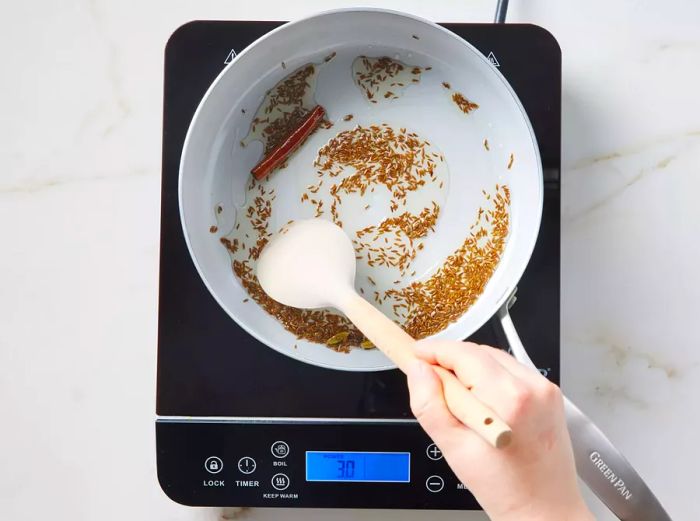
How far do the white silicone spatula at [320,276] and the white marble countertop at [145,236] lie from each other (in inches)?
6.2

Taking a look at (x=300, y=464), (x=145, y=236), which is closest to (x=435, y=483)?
(x=300, y=464)

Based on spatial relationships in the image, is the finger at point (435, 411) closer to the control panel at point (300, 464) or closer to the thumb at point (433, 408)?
the thumb at point (433, 408)

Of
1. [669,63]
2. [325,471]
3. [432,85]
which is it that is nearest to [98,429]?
[325,471]

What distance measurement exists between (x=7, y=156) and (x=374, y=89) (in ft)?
1.36

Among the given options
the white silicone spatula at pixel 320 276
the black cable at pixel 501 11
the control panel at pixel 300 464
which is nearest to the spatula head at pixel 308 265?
the white silicone spatula at pixel 320 276

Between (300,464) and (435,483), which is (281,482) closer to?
(300,464)

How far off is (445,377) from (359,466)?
0.30 meters

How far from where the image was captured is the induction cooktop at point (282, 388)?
0.73 metres

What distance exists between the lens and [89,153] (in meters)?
0.79

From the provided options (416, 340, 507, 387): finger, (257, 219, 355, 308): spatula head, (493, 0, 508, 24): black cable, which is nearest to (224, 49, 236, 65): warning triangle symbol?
(257, 219, 355, 308): spatula head

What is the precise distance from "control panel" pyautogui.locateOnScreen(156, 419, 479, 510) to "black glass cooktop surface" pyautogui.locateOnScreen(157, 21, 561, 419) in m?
0.02

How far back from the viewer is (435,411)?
46cm

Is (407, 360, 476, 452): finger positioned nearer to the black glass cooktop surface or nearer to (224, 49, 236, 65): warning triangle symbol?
the black glass cooktop surface

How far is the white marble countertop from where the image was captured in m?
0.79
